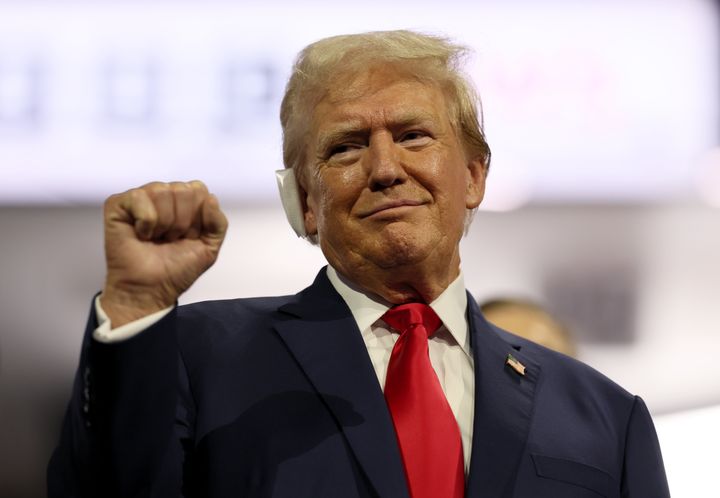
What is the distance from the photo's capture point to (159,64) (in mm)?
2551

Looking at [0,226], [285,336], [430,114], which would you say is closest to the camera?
[285,336]

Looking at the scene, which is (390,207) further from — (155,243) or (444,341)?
(155,243)

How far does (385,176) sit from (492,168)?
1235mm

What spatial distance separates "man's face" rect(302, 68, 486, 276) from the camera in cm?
157

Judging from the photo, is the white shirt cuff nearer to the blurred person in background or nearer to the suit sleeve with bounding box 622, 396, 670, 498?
the suit sleeve with bounding box 622, 396, 670, 498

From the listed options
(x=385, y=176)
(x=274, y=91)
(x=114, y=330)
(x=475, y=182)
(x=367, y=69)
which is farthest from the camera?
(x=274, y=91)

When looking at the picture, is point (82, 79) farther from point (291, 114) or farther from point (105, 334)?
point (105, 334)

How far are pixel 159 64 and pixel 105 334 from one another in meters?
1.45

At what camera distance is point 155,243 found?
124cm

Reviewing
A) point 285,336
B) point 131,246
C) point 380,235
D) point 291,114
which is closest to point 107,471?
point 131,246

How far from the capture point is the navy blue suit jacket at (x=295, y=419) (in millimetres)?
1244

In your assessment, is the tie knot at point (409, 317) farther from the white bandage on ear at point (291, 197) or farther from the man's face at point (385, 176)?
the white bandage on ear at point (291, 197)

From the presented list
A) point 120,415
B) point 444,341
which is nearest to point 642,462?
point 444,341

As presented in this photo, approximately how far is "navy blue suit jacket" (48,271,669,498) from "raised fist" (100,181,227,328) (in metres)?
0.04
